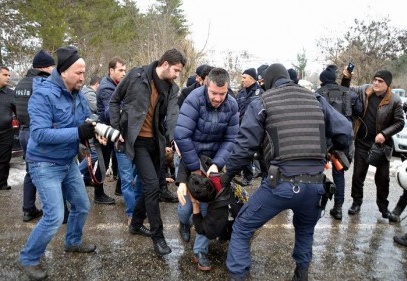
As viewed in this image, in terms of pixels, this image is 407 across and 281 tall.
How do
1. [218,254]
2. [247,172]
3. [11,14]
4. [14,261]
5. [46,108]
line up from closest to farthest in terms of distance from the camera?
[46,108] < [14,261] < [218,254] < [247,172] < [11,14]

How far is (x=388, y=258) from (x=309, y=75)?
56927 mm

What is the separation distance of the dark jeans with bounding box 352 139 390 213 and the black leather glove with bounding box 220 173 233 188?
8.43 feet

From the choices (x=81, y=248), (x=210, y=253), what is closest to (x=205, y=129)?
(x=210, y=253)

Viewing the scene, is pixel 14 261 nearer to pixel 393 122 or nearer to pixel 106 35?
pixel 393 122

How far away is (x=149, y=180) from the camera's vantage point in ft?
11.7

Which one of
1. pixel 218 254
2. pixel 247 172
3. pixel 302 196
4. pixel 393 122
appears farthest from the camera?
pixel 247 172

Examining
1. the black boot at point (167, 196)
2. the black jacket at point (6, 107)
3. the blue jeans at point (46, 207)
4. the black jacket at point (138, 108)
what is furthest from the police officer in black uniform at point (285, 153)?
the black jacket at point (6, 107)

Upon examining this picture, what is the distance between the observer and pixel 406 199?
4.70m

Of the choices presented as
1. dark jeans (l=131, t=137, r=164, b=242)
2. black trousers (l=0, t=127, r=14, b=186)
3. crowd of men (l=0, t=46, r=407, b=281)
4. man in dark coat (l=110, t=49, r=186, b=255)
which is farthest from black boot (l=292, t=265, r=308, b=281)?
black trousers (l=0, t=127, r=14, b=186)

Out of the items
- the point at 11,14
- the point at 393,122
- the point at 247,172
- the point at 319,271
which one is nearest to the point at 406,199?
the point at 393,122

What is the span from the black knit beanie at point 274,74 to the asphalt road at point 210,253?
68.6 inches

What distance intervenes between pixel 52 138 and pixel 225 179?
4.78 ft

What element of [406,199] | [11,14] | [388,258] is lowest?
[388,258]

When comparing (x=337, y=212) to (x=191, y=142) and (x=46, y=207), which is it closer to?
(x=191, y=142)
